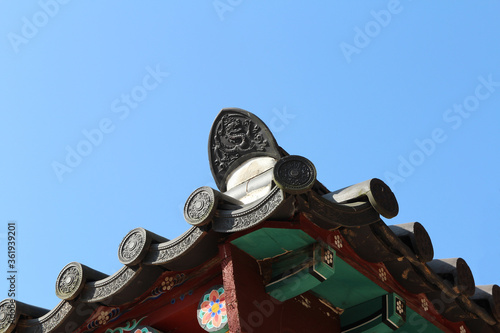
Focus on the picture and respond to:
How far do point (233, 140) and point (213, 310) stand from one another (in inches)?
76.4

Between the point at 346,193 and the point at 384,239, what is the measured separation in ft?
2.10

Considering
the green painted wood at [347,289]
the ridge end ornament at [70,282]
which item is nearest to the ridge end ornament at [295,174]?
the green painted wood at [347,289]

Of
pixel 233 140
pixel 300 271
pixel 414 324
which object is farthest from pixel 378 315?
pixel 233 140

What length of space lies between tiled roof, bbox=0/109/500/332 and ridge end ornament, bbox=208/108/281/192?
0.01 metres

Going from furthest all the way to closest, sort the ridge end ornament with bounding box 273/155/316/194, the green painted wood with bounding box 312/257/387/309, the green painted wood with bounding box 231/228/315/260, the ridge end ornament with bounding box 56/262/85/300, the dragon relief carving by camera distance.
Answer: the dragon relief carving, the green painted wood with bounding box 312/257/387/309, the ridge end ornament with bounding box 56/262/85/300, the green painted wood with bounding box 231/228/315/260, the ridge end ornament with bounding box 273/155/316/194

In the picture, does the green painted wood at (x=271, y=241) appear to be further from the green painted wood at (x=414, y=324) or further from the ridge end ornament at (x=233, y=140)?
the green painted wood at (x=414, y=324)

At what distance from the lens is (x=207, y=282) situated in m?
6.65

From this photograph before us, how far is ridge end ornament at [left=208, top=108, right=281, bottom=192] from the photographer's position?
7.50m

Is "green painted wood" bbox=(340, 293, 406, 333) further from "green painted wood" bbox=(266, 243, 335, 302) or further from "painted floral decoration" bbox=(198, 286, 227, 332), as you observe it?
"painted floral decoration" bbox=(198, 286, 227, 332)

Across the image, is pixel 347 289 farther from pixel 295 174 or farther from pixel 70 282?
pixel 70 282

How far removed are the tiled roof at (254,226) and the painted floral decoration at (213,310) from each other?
300mm

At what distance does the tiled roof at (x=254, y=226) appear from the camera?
613 cm

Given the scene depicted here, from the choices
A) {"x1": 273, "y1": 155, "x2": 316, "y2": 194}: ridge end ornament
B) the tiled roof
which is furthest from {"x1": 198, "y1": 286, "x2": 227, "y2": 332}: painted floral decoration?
{"x1": 273, "y1": 155, "x2": 316, "y2": 194}: ridge end ornament

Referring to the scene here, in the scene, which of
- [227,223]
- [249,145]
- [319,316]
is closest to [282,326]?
[319,316]
